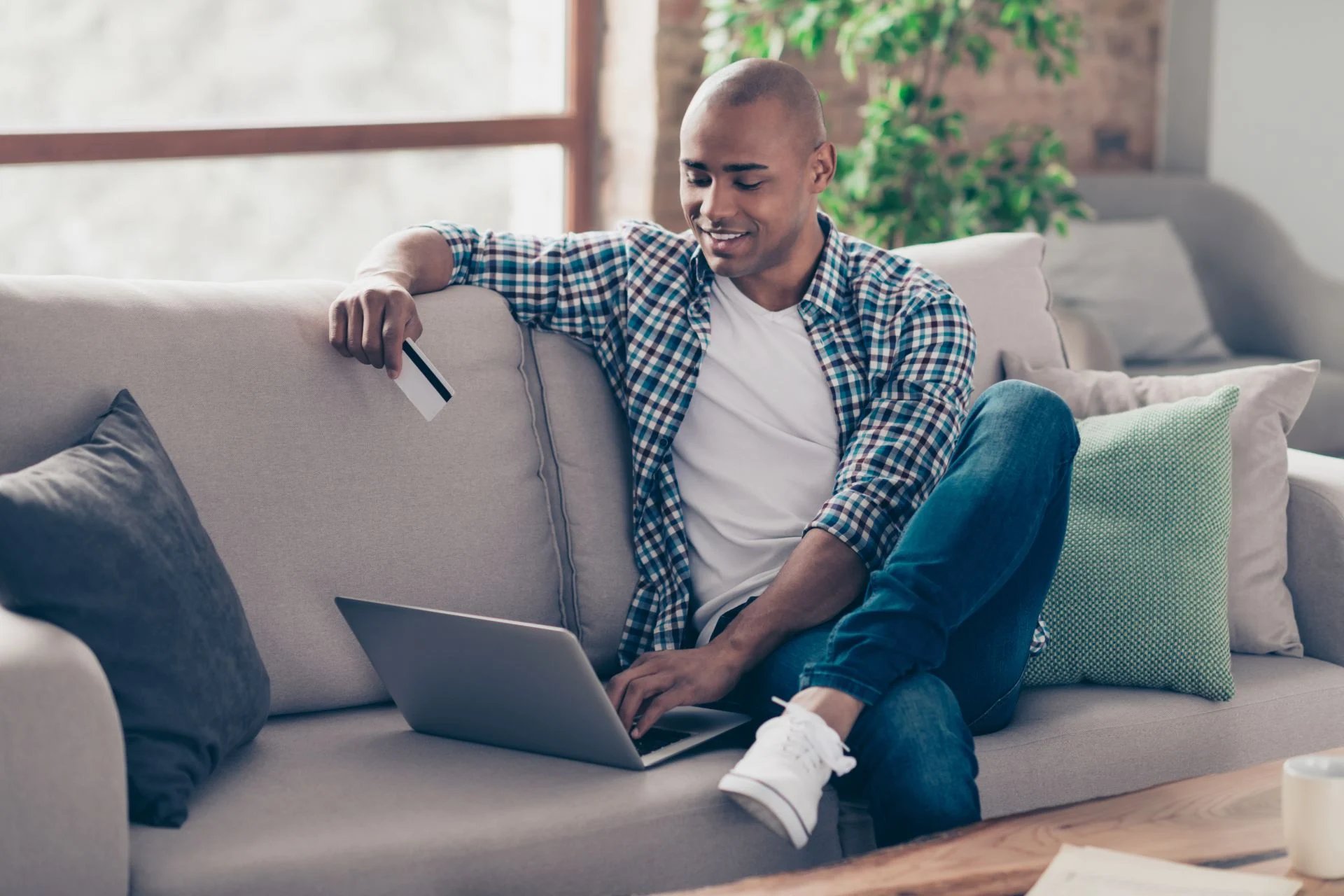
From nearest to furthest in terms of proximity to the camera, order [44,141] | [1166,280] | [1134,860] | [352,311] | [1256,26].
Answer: [1134,860] < [352,311] < [44,141] < [1166,280] < [1256,26]

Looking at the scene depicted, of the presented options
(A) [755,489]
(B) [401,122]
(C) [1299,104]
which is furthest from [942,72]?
(A) [755,489]

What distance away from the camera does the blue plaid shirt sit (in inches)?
71.3

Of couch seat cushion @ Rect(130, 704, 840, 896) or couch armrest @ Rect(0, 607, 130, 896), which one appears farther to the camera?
couch seat cushion @ Rect(130, 704, 840, 896)

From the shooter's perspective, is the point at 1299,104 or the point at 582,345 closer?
the point at 582,345

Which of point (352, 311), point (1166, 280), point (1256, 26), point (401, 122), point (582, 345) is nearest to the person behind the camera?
point (352, 311)

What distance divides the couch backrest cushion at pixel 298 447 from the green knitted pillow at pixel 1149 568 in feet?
2.13

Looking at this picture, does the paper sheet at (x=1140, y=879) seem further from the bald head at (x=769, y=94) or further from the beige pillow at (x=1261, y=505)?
the bald head at (x=769, y=94)

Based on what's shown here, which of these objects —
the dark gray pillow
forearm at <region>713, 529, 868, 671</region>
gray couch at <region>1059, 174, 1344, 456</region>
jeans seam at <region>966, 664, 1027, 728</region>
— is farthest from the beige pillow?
gray couch at <region>1059, 174, 1344, 456</region>

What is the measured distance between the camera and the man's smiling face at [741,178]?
1874 mm

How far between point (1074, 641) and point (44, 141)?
222 centimetres

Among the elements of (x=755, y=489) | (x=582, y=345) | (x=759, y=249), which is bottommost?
(x=755, y=489)

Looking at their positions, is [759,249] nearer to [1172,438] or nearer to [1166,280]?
[1172,438]

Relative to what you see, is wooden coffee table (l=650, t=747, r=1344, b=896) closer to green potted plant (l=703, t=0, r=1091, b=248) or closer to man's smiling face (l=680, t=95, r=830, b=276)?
man's smiling face (l=680, t=95, r=830, b=276)

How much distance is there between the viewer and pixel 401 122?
337 centimetres
